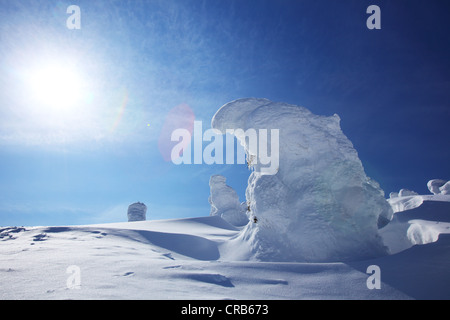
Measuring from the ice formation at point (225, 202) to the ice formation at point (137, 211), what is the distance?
34.1 feet

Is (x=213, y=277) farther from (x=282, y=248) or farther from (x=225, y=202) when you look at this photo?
(x=225, y=202)

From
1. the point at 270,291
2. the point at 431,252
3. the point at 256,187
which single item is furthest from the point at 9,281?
the point at 431,252

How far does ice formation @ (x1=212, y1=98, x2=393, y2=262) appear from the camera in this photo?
29.4ft

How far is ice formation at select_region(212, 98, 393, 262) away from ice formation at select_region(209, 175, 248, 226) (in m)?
24.0

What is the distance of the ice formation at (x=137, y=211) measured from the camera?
32.3 meters

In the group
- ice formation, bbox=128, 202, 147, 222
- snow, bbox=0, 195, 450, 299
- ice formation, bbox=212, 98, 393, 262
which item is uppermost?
→ ice formation, bbox=212, 98, 393, 262

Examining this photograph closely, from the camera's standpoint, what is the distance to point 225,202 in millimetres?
35875

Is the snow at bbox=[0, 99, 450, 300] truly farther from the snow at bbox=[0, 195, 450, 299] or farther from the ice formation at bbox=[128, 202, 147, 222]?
the ice formation at bbox=[128, 202, 147, 222]

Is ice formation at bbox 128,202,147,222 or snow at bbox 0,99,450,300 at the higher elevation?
snow at bbox 0,99,450,300

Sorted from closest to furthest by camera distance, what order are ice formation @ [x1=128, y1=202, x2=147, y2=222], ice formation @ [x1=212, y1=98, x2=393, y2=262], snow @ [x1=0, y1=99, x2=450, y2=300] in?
snow @ [x1=0, y1=99, x2=450, y2=300]
ice formation @ [x1=212, y1=98, x2=393, y2=262]
ice formation @ [x1=128, y1=202, x2=147, y2=222]

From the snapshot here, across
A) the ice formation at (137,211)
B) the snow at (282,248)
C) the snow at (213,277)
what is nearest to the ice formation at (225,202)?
the ice formation at (137,211)

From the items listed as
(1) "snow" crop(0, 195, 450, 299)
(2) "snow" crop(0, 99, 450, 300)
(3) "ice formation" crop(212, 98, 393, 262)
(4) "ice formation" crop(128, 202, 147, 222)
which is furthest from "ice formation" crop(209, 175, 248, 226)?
(1) "snow" crop(0, 195, 450, 299)
